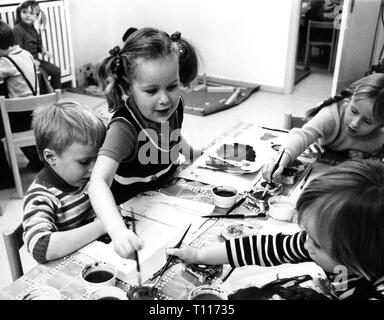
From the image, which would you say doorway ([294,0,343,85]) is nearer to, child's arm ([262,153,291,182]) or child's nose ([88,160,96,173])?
child's arm ([262,153,291,182])

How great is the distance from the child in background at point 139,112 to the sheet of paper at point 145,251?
10 cm

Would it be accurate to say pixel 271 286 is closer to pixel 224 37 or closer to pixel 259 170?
pixel 259 170

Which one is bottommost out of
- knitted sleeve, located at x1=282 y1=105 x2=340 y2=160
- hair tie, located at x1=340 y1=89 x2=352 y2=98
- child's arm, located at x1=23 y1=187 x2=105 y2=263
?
child's arm, located at x1=23 y1=187 x2=105 y2=263

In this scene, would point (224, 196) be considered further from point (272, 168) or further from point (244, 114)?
point (244, 114)

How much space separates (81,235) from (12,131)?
180 centimetres

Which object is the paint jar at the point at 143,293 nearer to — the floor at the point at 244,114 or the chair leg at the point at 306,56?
the floor at the point at 244,114

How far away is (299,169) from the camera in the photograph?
59.4 inches

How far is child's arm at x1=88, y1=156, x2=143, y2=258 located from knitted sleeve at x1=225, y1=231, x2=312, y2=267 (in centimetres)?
23

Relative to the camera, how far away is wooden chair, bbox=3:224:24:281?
103 cm

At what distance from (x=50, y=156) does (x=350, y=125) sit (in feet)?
3.58

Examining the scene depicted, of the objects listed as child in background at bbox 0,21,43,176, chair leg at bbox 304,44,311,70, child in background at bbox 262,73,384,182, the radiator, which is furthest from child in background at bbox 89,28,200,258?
chair leg at bbox 304,44,311,70

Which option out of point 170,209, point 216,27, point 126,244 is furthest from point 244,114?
point 126,244

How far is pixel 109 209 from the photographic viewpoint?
1.04 meters

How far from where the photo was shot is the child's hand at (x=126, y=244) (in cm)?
95
